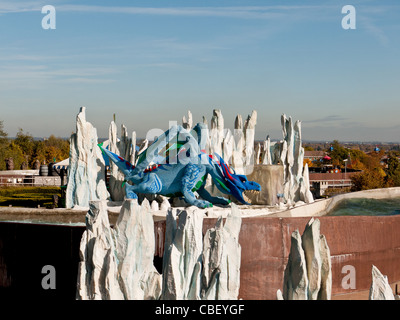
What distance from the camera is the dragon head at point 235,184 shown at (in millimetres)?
15469

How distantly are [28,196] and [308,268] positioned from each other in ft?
55.7

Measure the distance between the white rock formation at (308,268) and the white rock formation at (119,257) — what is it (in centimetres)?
185

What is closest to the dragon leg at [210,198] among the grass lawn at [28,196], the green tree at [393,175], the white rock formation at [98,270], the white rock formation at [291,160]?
the white rock formation at [291,160]

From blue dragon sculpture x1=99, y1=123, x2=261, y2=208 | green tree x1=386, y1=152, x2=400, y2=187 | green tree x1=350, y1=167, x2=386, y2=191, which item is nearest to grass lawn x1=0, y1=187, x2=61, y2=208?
blue dragon sculpture x1=99, y1=123, x2=261, y2=208

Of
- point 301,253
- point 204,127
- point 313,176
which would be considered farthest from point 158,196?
point 313,176

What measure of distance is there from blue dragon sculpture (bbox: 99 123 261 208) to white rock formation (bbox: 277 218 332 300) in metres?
7.96

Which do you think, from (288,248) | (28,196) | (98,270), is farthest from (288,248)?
(28,196)

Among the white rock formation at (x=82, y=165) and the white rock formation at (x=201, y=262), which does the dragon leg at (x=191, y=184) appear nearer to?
the white rock formation at (x=82, y=165)

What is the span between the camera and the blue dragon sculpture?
49.4ft

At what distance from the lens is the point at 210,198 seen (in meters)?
15.7

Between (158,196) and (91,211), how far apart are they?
28.5ft

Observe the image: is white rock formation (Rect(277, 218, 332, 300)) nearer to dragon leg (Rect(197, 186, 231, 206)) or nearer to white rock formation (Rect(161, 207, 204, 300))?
white rock formation (Rect(161, 207, 204, 300))

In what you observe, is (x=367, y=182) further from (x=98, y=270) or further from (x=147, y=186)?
(x=98, y=270)
